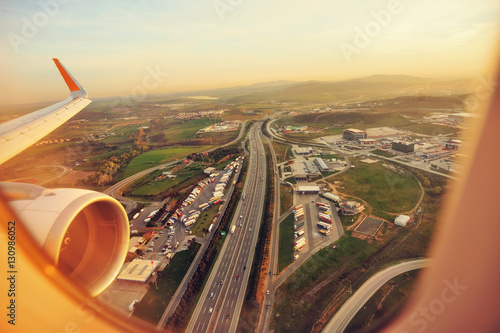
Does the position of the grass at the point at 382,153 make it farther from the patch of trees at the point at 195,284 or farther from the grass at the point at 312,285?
the patch of trees at the point at 195,284

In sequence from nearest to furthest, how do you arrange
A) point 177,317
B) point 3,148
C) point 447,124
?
point 3,148 → point 177,317 → point 447,124

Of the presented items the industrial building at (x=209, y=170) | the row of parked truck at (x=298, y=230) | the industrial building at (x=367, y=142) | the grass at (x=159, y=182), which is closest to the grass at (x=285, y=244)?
the row of parked truck at (x=298, y=230)

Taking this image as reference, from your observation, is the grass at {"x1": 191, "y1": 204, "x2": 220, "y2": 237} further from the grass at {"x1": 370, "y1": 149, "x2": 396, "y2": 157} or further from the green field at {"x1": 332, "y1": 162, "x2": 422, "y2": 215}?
the grass at {"x1": 370, "y1": 149, "x2": 396, "y2": 157}

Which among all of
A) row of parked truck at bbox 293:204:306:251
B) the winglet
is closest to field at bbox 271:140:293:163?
row of parked truck at bbox 293:204:306:251

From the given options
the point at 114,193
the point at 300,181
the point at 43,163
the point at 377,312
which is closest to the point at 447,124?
the point at 300,181

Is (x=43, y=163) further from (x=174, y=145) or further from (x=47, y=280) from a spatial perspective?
(x=47, y=280)

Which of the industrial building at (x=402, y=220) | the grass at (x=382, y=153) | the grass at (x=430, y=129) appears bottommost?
the industrial building at (x=402, y=220)
